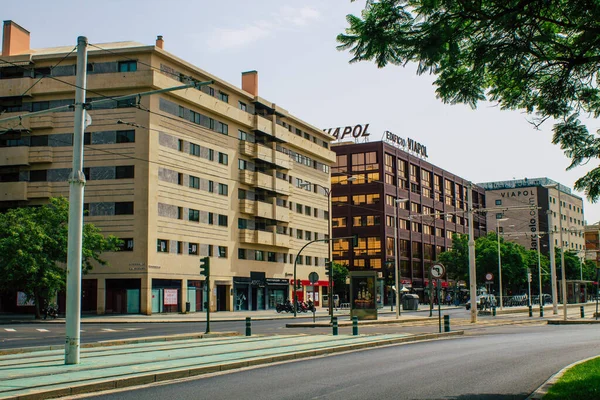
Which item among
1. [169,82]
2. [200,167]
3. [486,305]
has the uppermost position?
[169,82]

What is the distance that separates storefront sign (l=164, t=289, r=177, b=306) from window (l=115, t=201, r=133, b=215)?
662 cm

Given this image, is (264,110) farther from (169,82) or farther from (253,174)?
(169,82)

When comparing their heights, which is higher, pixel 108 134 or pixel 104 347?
pixel 108 134

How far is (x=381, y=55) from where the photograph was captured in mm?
7305

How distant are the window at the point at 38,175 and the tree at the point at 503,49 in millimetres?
48129

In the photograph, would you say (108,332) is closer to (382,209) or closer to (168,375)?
(168,375)

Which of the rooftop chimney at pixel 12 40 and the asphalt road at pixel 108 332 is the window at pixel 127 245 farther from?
the rooftop chimney at pixel 12 40

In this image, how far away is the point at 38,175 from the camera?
51.4 metres

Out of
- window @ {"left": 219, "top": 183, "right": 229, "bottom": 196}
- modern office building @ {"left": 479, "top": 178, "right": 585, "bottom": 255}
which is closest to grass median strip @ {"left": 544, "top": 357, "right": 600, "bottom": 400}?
window @ {"left": 219, "top": 183, "right": 229, "bottom": 196}

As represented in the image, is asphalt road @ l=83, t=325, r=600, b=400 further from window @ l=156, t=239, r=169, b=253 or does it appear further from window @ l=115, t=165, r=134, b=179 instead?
window @ l=115, t=165, r=134, b=179

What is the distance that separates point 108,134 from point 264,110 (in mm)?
18963

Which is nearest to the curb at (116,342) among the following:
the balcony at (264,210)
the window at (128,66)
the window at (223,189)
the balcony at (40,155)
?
the window at (128,66)

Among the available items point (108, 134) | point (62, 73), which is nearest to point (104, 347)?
point (108, 134)

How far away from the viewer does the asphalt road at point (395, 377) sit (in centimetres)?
1017
